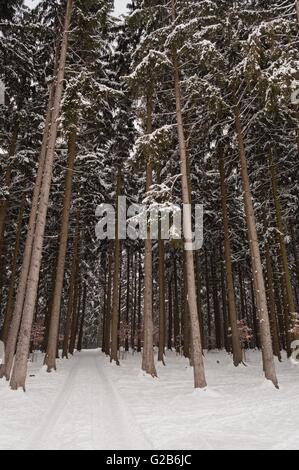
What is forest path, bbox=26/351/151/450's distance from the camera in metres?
5.28

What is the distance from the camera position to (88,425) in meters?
6.36

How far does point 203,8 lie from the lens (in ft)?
38.6

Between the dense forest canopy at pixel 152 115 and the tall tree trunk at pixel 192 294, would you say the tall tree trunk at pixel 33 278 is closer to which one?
the dense forest canopy at pixel 152 115

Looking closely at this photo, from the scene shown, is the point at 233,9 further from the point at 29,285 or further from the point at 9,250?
the point at 9,250

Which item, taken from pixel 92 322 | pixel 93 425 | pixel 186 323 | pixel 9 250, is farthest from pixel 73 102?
pixel 92 322

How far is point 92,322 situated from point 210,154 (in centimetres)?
5050

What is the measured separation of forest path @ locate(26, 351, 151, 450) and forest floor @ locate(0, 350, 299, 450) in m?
0.01

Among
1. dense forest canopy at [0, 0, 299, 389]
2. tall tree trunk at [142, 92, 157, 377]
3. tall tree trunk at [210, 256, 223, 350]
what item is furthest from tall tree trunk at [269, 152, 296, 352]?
tall tree trunk at [210, 256, 223, 350]

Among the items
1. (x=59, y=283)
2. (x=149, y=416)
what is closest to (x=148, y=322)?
(x=59, y=283)

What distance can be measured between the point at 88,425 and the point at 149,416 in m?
1.35

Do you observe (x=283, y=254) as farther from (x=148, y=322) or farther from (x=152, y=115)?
(x=152, y=115)

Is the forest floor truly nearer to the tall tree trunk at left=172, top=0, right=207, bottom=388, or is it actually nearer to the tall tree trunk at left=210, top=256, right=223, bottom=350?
the tall tree trunk at left=172, top=0, right=207, bottom=388

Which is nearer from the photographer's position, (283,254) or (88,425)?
(88,425)

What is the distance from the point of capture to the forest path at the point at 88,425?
5.28 metres
